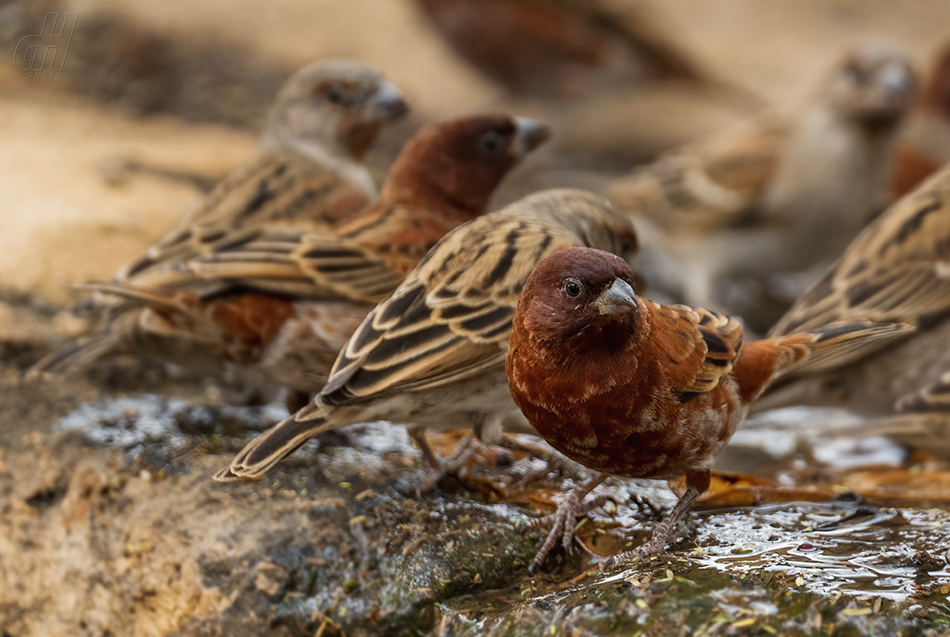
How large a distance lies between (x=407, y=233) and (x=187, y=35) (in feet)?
22.7

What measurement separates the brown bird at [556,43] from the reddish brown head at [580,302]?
7172 mm

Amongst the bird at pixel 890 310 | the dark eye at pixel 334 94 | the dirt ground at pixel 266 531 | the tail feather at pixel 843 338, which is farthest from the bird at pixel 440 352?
the dark eye at pixel 334 94

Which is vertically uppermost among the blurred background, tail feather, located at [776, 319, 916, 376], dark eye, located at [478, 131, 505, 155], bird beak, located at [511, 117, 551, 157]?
tail feather, located at [776, 319, 916, 376]

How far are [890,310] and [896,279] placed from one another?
0.18 m

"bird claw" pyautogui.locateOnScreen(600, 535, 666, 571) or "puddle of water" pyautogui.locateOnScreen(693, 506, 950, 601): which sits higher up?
"puddle of water" pyautogui.locateOnScreen(693, 506, 950, 601)

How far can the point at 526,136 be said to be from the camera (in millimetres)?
4727

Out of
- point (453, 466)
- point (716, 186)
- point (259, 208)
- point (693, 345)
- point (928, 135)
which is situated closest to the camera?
point (693, 345)

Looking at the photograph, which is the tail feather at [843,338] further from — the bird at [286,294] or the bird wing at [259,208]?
the bird wing at [259,208]

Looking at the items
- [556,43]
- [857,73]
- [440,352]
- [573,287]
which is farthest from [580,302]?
[556,43]

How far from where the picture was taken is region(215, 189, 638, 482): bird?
3244mm

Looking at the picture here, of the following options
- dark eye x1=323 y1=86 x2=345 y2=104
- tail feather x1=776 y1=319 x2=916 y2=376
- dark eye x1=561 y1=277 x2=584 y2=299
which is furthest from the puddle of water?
dark eye x1=323 y1=86 x2=345 y2=104

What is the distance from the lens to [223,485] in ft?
11.4

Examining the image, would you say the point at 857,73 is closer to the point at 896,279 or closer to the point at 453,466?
the point at 896,279

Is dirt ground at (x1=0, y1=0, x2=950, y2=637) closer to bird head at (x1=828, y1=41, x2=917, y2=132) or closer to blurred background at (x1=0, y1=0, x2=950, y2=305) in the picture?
blurred background at (x1=0, y1=0, x2=950, y2=305)
